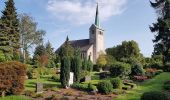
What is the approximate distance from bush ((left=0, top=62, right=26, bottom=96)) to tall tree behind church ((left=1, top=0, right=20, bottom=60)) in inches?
1001

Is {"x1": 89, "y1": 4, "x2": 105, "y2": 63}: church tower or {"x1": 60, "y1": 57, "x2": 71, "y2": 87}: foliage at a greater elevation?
{"x1": 89, "y1": 4, "x2": 105, "y2": 63}: church tower

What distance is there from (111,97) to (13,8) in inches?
1372

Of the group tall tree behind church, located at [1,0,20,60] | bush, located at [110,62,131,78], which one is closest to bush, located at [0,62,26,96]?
bush, located at [110,62,131,78]

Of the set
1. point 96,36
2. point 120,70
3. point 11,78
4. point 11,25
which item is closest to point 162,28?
point 120,70

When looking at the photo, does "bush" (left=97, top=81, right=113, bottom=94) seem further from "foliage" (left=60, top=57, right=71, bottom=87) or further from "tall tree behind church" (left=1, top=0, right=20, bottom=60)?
"tall tree behind church" (left=1, top=0, right=20, bottom=60)

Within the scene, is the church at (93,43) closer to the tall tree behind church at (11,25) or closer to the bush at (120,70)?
the tall tree behind church at (11,25)

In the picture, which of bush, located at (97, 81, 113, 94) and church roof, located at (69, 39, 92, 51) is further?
church roof, located at (69, 39, 92, 51)

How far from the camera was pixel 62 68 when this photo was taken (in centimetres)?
3098

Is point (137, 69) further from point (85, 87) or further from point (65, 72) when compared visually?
point (85, 87)

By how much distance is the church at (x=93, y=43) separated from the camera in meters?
99.1

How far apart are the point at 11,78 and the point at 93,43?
77.9 m

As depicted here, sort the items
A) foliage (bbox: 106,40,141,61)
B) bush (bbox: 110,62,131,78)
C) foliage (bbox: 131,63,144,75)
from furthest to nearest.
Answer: foliage (bbox: 106,40,141,61) → foliage (bbox: 131,63,144,75) → bush (bbox: 110,62,131,78)

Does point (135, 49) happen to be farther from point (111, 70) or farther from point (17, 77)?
point (17, 77)

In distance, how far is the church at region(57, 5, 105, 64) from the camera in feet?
325
